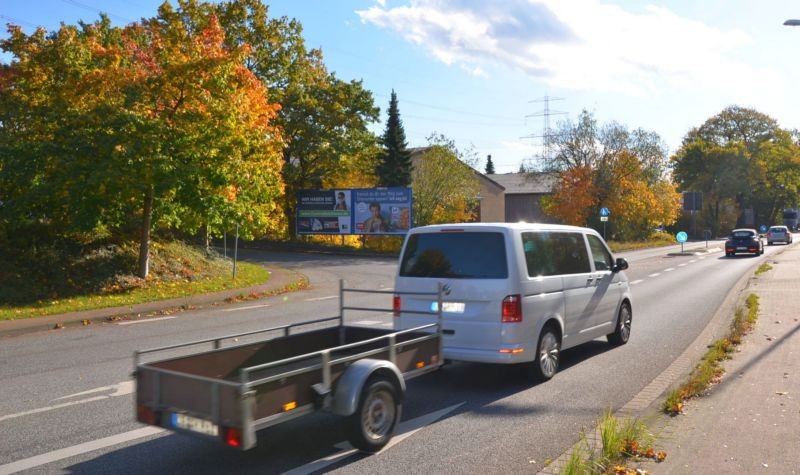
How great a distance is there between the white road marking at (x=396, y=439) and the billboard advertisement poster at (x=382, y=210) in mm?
31544

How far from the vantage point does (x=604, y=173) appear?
5750 centimetres

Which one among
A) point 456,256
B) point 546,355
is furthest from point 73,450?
point 546,355

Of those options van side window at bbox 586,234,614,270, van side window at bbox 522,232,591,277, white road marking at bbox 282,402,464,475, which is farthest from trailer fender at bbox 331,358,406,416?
van side window at bbox 586,234,614,270

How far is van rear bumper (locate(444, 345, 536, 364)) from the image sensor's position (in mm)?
7254

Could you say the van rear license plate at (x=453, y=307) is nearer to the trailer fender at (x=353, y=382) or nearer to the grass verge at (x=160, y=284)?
the trailer fender at (x=353, y=382)

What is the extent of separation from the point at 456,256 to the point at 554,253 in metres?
1.35

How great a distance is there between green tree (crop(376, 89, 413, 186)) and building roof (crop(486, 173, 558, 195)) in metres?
14.2

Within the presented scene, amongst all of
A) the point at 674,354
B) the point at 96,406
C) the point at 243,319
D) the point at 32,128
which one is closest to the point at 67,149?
the point at 32,128

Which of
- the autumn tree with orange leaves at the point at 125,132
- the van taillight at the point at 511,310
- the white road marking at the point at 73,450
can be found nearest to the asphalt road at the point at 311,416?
the white road marking at the point at 73,450

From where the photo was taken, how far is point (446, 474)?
15.9ft

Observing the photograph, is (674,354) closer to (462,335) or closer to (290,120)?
(462,335)

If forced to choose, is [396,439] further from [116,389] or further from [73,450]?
[116,389]

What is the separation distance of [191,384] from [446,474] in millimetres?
1901

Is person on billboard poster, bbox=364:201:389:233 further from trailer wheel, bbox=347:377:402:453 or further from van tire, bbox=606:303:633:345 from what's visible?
trailer wheel, bbox=347:377:402:453
